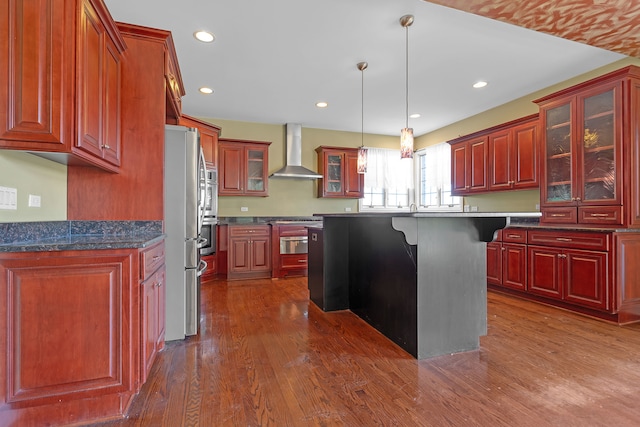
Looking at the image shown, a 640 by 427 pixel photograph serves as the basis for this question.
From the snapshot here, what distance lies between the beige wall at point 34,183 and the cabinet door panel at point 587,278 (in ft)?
14.3

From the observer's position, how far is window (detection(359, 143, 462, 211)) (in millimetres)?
6082

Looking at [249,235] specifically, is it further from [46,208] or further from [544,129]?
[544,129]

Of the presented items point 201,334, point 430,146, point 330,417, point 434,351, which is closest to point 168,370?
point 201,334

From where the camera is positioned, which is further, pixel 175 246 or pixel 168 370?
pixel 175 246

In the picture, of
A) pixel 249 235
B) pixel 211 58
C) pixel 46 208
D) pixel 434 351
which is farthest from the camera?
pixel 249 235

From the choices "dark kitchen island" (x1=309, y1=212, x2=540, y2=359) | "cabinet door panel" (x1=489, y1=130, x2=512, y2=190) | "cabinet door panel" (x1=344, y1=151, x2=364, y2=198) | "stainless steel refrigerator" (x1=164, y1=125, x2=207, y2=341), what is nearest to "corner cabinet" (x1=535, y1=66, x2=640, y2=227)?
"cabinet door panel" (x1=489, y1=130, x2=512, y2=190)

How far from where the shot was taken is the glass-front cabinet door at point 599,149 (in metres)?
3.04

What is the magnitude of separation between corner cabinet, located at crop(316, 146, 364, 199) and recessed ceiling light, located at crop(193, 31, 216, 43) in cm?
297

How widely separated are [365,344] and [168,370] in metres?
1.37

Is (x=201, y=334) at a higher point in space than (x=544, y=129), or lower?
lower

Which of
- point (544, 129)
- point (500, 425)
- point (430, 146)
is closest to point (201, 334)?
point (500, 425)

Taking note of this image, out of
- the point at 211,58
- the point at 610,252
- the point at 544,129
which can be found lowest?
the point at 610,252

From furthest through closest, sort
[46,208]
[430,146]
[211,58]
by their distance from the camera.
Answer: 1. [430,146]
2. [211,58]
3. [46,208]

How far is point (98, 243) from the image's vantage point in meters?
1.55
